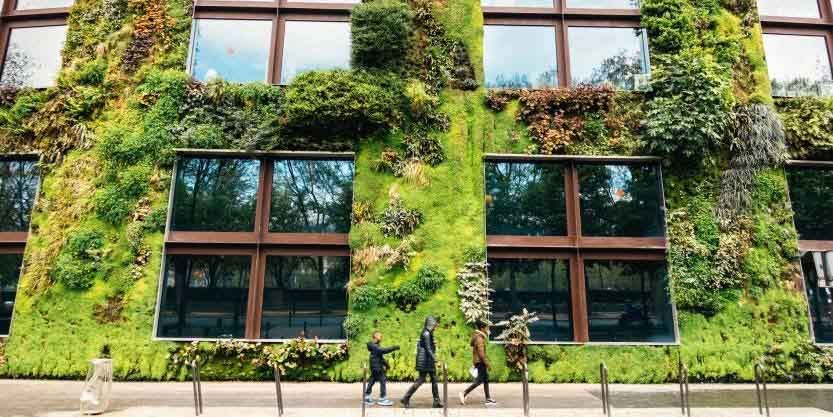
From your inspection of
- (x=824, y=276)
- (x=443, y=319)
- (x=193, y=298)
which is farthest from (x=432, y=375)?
(x=824, y=276)

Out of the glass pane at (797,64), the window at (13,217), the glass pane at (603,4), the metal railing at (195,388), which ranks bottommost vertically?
the metal railing at (195,388)

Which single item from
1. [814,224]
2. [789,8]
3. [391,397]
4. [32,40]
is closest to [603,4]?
[789,8]

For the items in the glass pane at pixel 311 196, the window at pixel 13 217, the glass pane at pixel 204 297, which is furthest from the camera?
the glass pane at pixel 311 196

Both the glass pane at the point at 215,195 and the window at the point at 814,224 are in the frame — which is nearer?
the window at the point at 814,224

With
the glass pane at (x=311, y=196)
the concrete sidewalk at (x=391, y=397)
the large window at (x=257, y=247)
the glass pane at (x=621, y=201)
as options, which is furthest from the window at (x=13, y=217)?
the glass pane at (x=621, y=201)

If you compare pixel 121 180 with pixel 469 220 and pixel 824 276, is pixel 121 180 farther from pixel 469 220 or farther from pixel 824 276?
pixel 824 276

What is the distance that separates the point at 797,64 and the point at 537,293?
32.0 feet

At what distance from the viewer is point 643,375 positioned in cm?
1165

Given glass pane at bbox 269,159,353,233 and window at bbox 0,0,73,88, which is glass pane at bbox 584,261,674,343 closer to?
glass pane at bbox 269,159,353,233

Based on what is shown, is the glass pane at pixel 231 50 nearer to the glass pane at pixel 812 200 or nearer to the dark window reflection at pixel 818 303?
the glass pane at pixel 812 200

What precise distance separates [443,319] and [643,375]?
473 centimetres

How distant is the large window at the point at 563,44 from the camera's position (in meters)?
13.5

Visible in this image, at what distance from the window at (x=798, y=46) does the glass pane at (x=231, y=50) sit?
1367 cm

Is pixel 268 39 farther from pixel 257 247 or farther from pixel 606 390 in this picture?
pixel 606 390
